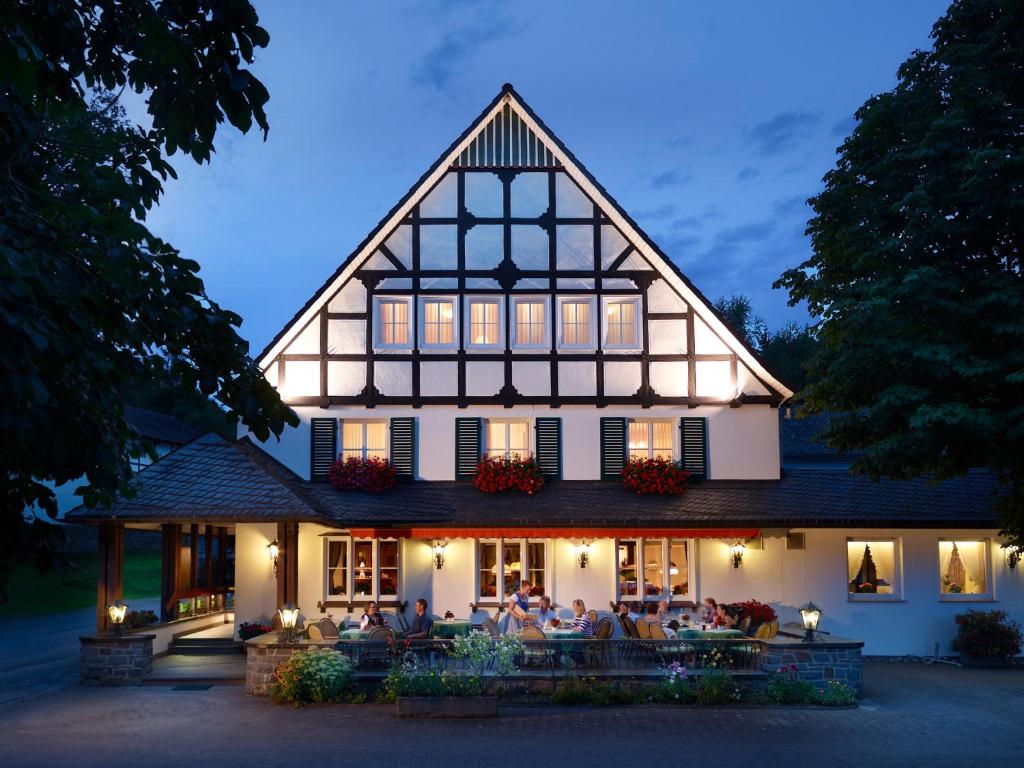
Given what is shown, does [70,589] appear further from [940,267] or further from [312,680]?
[940,267]

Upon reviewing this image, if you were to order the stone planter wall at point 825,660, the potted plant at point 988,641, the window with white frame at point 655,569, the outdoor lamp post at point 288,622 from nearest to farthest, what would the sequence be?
the stone planter wall at point 825,660
the outdoor lamp post at point 288,622
the potted plant at point 988,641
the window with white frame at point 655,569

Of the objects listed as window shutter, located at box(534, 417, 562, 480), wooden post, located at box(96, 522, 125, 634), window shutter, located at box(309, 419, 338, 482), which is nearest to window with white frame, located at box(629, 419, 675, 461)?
window shutter, located at box(534, 417, 562, 480)

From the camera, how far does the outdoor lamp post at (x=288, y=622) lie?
17250mm

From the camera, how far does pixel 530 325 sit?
924 inches

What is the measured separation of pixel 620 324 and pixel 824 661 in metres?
9.20

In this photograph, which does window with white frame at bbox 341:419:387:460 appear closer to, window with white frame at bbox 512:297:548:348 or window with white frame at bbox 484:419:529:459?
window with white frame at bbox 484:419:529:459

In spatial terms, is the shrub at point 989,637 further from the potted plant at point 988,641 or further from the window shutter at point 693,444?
the window shutter at point 693,444

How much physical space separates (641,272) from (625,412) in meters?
3.12

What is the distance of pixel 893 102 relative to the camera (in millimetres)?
18609

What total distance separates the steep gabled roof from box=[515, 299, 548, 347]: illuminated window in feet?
8.68

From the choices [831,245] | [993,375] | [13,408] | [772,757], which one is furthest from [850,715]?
[13,408]

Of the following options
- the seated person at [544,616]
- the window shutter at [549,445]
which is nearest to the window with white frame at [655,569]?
the window shutter at [549,445]

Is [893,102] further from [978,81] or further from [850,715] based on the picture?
[850,715]

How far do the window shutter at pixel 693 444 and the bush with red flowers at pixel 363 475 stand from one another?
6398mm
